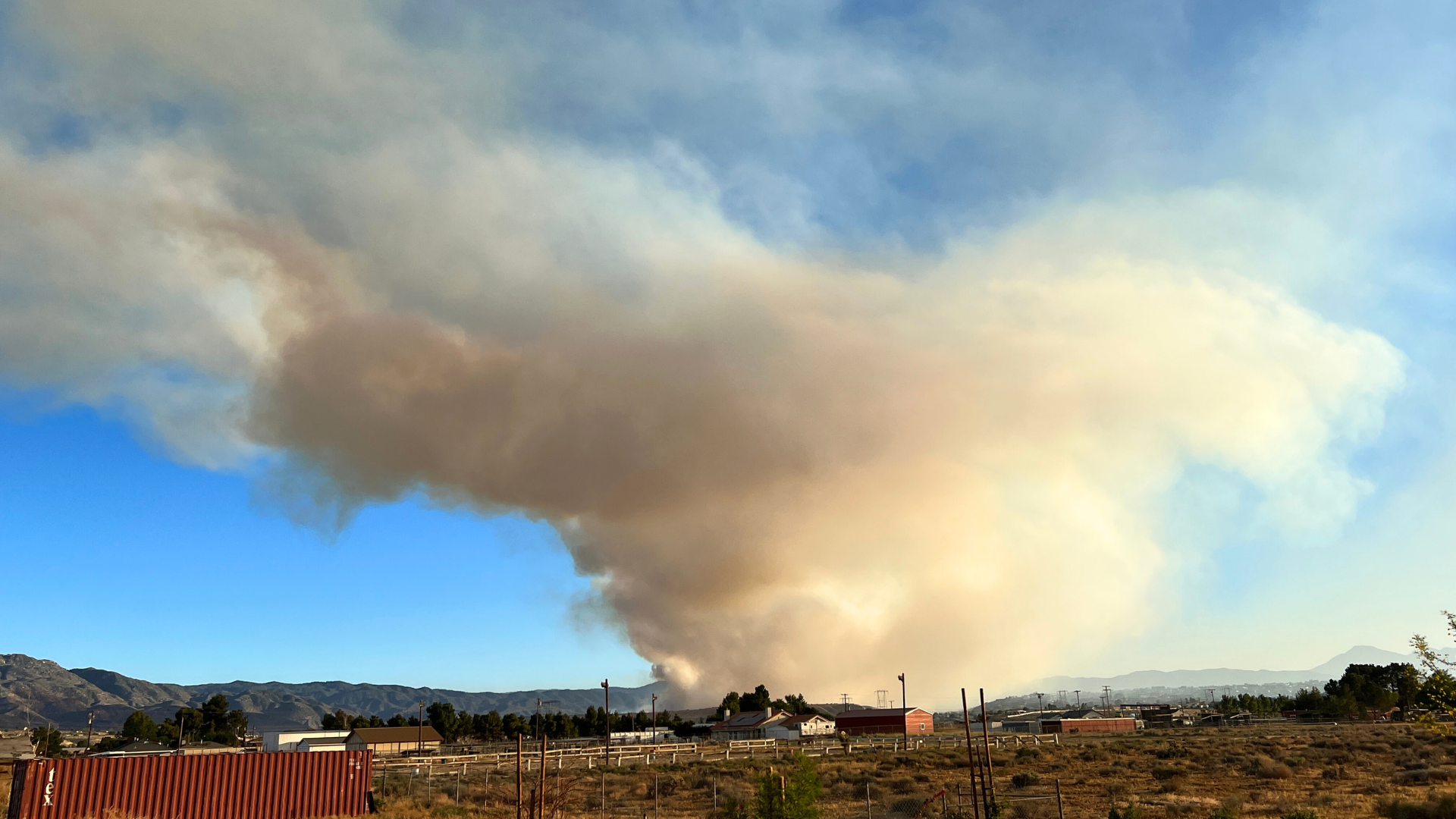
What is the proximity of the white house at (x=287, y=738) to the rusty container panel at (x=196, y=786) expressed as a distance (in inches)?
3622

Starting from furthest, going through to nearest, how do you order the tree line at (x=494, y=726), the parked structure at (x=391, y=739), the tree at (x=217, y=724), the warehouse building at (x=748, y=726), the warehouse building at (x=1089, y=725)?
the tree line at (x=494, y=726), the warehouse building at (x=748, y=726), the tree at (x=217, y=724), the warehouse building at (x=1089, y=725), the parked structure at (x=391, y=739)

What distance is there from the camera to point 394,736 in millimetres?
151500

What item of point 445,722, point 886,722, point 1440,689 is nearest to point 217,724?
point 445,722

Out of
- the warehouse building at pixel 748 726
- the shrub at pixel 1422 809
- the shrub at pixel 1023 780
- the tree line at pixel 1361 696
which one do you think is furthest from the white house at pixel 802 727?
the shrub at pixel 1422 809

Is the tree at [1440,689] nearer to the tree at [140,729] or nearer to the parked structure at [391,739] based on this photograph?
the parked structure at [391,739]

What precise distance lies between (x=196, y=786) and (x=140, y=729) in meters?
142

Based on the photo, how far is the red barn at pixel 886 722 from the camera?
15738cm

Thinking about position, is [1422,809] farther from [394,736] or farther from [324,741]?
[394,736]

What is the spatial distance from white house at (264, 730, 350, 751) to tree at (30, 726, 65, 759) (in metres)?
25.4

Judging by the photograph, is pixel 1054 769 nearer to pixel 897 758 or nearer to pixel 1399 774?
pixel 897 758

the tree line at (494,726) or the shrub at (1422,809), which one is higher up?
the shrub at (1422,809)

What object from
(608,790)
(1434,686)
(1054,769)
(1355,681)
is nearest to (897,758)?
(1054,769)

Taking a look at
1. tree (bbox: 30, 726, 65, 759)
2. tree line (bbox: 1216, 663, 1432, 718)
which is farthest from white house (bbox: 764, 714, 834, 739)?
tree (bbox: 30, 726, 65, 759)

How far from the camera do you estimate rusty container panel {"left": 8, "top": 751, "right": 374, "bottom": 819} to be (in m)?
35.4
